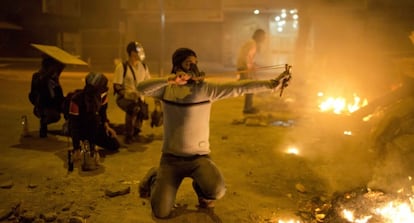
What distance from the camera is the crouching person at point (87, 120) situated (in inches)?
245

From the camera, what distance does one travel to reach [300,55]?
18766mm

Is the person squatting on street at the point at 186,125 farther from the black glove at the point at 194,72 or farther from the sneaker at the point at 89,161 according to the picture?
the sneaker at the point at 89,161

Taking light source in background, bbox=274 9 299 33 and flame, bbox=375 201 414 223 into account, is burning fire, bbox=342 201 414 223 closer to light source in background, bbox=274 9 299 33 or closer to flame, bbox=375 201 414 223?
flame, bbox=375 201 414 223

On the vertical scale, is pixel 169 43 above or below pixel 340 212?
above

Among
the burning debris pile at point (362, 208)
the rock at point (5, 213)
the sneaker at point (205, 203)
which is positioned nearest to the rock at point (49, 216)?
the rock at point (5, 213)

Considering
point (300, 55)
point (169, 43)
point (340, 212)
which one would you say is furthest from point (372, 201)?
point (169, 43)

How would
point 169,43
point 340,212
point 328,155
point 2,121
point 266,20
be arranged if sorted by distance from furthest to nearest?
point 169,43 < point 266,20 < point 2,121 < point 328,155 < point 340,212

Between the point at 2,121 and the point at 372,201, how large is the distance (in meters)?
8.27

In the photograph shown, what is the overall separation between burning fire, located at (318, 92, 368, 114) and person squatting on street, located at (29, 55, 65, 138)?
728cm

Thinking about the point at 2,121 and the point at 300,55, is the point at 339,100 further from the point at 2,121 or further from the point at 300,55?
the point at 2,121

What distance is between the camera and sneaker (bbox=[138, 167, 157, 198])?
4832mm

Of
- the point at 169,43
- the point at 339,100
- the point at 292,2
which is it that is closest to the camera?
the point at 339,100

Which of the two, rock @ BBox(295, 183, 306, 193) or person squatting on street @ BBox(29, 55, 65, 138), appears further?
person squatting on street @ BBox(29, 55, 65, 138)

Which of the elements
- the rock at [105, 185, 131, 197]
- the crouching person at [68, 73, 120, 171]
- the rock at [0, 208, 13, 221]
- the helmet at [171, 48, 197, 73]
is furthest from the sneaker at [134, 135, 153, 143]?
the helmet at [171, 48, 197, 73]
